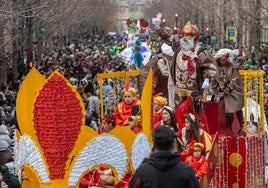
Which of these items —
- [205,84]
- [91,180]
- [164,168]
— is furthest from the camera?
[205,84]

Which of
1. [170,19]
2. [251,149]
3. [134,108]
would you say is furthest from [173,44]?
[170,19]

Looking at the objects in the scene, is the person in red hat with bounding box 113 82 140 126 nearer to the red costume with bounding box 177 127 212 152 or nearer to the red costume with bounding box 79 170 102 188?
the red costume with bounding box 177 127 212 152

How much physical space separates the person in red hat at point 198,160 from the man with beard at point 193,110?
4.05 feet

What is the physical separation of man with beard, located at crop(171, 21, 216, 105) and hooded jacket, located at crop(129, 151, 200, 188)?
557cm

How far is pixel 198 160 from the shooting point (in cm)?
977

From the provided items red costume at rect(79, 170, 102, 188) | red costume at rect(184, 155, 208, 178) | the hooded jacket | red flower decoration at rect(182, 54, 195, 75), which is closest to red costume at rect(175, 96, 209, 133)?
red flower decoration at rect(182, 54, 195, 75)

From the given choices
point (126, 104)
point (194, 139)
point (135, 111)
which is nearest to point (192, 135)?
point (194, 139)

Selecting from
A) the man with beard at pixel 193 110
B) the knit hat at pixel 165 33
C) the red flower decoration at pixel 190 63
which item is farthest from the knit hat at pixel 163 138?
the knit hat at pixel 165 33

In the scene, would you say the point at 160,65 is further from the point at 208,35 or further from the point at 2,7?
the point at 208,35

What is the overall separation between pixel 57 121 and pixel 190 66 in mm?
3836

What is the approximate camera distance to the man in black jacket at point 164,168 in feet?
21.5

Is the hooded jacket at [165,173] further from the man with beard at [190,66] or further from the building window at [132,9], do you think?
the building window at [132,9]

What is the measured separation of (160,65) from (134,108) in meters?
0.95

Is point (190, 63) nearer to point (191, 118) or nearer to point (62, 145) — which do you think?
point (191, 118)
